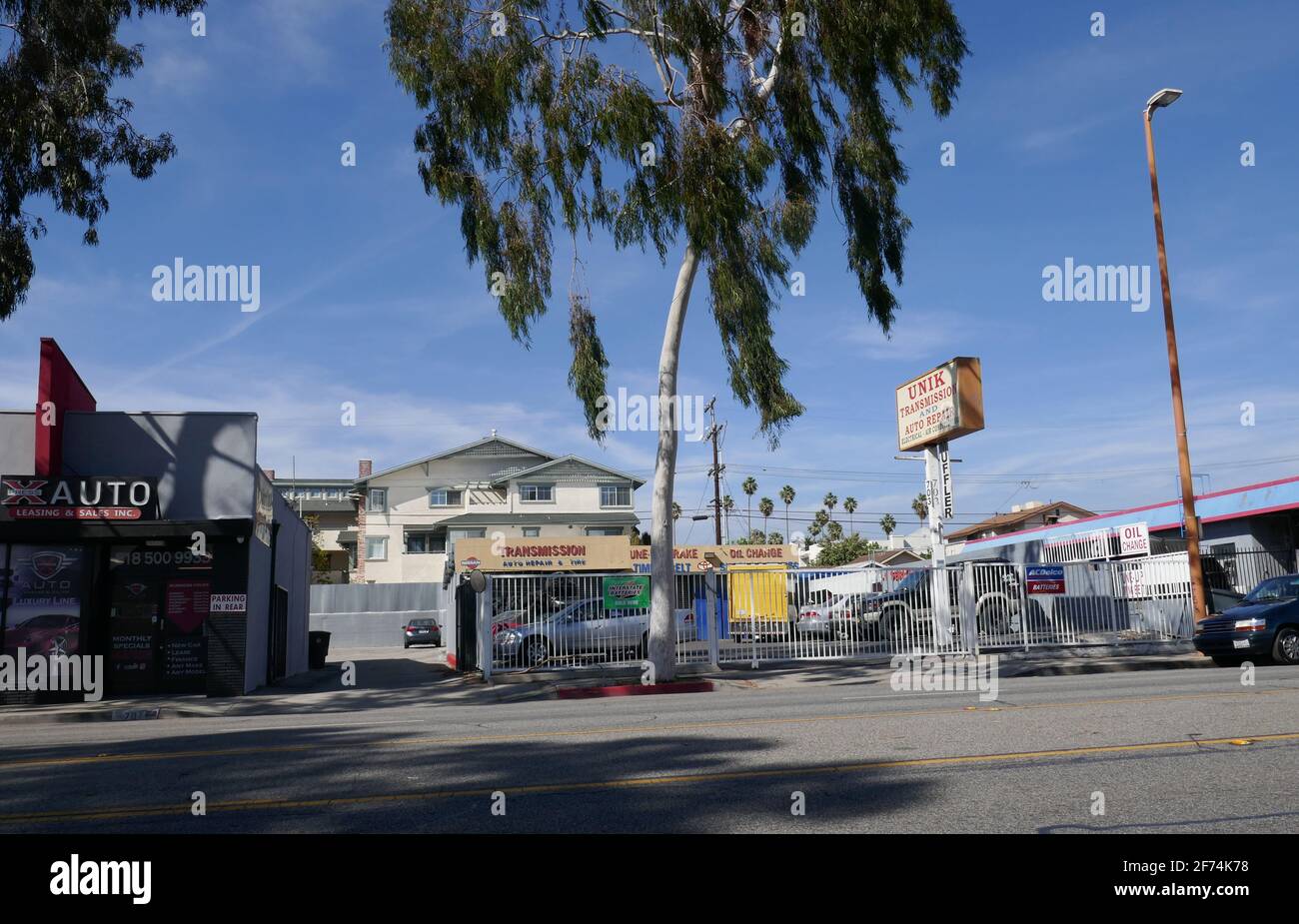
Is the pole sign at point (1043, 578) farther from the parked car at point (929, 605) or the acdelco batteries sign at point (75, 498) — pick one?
the acdelco batteries sign at point (75, 498)

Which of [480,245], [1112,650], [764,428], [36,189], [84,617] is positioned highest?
[36,189]

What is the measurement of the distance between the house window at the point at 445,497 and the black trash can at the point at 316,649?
86.1ft

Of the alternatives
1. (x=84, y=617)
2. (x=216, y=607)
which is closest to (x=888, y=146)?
(x=216, y=607)

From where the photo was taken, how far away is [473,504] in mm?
59250

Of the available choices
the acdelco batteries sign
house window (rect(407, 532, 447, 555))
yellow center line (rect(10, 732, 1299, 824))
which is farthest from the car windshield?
house window (rect(407, 532, 447, 555))

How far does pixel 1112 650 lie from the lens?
21.0 m

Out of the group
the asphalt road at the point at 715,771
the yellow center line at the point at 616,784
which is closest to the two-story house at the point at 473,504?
the asphalt road at the point at 715,771

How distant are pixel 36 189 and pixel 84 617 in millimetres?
8100

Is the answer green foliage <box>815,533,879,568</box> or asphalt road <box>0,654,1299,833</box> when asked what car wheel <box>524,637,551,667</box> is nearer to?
asphalt road <box>0,654,1299,833</box>

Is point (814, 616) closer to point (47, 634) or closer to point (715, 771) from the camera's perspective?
point (715, 771)

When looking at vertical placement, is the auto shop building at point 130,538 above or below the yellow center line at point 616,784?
above

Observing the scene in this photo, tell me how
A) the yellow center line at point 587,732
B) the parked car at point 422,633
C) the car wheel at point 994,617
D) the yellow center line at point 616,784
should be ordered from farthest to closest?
the parked car at point 422,633 < the car wheel at point 994,617 < the yellow center line at point 587,732 < the yellow center line at point 616,784

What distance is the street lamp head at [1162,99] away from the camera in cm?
2320
